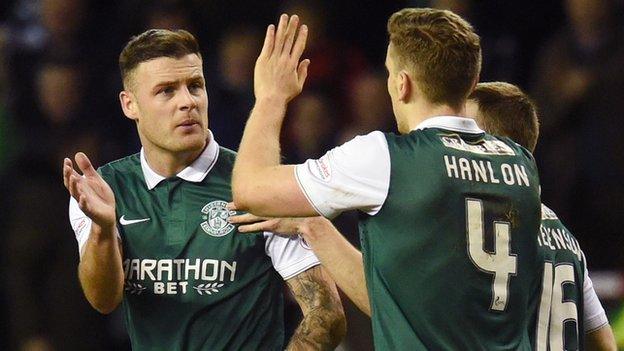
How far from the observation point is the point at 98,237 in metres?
4.97

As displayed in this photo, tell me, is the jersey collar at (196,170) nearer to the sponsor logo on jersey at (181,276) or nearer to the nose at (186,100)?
the nose at (186,100)

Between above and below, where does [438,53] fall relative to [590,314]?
above

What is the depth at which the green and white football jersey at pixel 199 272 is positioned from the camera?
5180 millimetres

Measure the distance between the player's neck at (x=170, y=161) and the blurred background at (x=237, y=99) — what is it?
272cm

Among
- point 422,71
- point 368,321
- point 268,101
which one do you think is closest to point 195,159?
point 268,101

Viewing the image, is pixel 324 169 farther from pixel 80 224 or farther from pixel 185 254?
pixel 80 224

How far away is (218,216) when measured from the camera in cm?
530

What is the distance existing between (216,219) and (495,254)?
130 centimetres

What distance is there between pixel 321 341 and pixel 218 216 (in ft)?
2.12

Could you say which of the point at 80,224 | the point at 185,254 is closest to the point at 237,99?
the point at 80,224

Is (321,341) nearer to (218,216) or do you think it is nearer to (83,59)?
(218,216)

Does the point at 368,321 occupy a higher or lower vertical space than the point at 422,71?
lower

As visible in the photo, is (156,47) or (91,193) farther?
(156,47)

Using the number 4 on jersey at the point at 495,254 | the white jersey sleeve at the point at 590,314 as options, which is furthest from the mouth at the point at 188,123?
the white jersey sleeve at the point at 590,314
